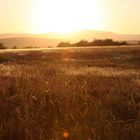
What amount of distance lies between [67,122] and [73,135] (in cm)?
57

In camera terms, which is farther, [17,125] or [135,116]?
[135,116]

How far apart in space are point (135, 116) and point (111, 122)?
27.3 inches

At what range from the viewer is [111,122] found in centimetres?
516

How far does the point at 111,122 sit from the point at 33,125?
1009 millimetres

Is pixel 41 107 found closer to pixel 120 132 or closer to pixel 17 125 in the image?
pixel 17 125

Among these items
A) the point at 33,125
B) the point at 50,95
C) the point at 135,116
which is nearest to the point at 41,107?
the point at 50,95

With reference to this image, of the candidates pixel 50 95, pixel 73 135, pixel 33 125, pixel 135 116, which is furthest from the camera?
pixel 50 95

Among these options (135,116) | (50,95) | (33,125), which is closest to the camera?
(33,125)

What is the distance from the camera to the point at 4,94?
269 inches

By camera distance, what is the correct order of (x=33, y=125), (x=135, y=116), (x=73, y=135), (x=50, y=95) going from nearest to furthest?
(x=73, y=135) → (x=33, y=125) → (x=135, y=116) → (x=50, y=95)

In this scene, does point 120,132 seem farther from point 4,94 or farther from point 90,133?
point 4,94

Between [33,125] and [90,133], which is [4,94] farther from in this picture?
[90,133]

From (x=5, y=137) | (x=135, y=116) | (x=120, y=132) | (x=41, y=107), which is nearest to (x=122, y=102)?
(x=135, y=116)

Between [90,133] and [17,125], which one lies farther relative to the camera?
[17,125]
